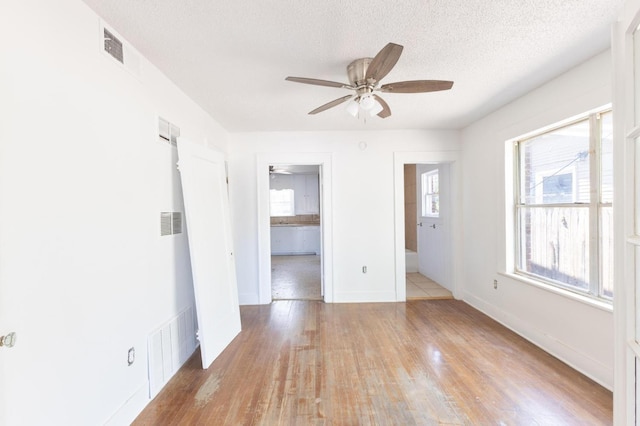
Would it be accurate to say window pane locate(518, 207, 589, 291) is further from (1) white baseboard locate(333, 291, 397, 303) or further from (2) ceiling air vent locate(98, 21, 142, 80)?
(2) ceiling air vent locate(98, 21, 142, 80)

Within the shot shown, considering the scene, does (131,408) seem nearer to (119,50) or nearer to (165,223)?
(165,223)

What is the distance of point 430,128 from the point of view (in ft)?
12.7


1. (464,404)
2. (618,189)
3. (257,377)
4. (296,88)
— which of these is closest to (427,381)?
(464,404)

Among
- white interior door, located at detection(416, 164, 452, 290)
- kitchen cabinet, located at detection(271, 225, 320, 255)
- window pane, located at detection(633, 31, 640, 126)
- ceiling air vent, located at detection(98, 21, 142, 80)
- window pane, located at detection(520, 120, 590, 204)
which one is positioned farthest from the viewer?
kitchen cabinet, located at detection(271, 225, 320, 255)

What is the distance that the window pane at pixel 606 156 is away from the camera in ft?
6.75

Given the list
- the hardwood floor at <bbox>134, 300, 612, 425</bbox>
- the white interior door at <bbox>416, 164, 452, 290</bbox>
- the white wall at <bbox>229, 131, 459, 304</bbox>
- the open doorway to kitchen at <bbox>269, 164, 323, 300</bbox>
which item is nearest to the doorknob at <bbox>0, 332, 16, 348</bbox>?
the hardwood floor at <bbox>134, 300, 612, 425</bbox>

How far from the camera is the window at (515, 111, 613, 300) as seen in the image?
210 centimetres

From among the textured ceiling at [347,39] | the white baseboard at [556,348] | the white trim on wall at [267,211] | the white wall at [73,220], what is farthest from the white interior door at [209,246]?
the white baseboard at [556,348]

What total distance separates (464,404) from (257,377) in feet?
4.91

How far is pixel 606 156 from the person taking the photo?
6.83 ft

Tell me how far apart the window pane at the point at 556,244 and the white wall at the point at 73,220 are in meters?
3.37

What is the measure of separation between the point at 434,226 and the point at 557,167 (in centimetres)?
231

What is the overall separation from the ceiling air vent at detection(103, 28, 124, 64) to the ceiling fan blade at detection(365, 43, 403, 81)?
1.53m

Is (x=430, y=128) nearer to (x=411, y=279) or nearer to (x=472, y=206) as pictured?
(x=472, y=206)
